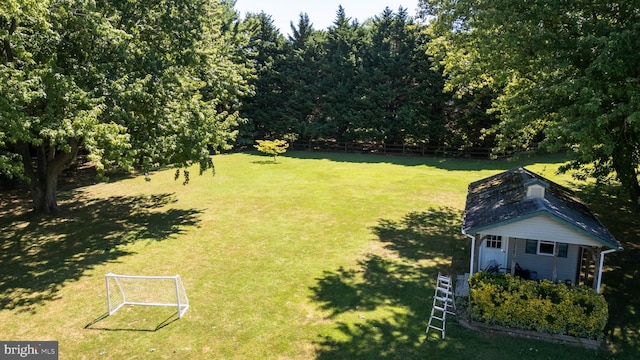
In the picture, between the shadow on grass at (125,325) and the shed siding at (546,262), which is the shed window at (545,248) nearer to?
the shed siding at (546,262)

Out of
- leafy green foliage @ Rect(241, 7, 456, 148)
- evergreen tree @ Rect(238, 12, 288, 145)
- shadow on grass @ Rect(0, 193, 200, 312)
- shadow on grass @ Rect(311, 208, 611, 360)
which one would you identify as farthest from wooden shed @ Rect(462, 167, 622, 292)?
evergreen tree @ Rect(238, 12, 288, 145)

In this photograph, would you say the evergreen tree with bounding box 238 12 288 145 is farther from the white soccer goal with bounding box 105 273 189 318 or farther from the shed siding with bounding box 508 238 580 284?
the shed siding with bounding box 508 238 580 284

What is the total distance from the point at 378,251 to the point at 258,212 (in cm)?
696

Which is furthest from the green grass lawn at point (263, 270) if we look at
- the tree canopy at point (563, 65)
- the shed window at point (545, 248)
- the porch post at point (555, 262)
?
the tree canopy at point (563, 65)

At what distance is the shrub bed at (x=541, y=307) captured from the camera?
8875 mm

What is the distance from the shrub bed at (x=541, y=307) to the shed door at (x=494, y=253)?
229 cm

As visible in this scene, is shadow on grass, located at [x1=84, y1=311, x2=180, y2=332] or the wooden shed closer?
shadow on grass, located at [x1=84, y1=311, x2=180, y2=332]

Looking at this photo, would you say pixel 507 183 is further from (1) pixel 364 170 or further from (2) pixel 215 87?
(1) pixel 364 170

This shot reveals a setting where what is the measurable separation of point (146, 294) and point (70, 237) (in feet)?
22.6

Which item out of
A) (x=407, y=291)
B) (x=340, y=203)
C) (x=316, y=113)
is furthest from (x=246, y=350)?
(x=316, y=113)

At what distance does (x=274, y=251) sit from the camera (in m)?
13.9

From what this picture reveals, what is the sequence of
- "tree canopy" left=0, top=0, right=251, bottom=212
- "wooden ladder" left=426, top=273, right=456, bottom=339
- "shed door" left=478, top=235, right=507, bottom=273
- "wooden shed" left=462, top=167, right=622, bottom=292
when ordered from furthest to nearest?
"shed door" left=478, top=235, right=507, bottom=273, "tree canopy" left=0, top=0, right=251, bottom=212, "wooden shed" left=462, top=167, right=622, bottom=292, "wooden ladder" left=426, top=273, right=456, bottom=339

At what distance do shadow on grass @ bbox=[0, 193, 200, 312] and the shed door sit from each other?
38.1 ft

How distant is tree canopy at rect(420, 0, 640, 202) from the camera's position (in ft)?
32.6
